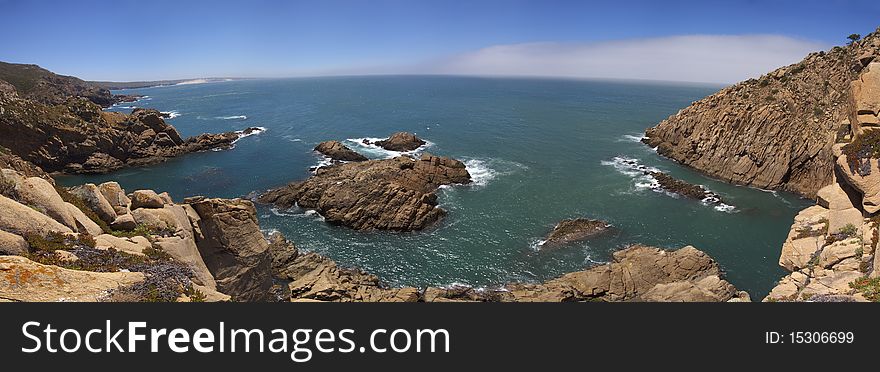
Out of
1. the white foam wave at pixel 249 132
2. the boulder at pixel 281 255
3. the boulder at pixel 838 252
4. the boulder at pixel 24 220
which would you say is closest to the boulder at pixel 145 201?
the boulder at pixel 24 220

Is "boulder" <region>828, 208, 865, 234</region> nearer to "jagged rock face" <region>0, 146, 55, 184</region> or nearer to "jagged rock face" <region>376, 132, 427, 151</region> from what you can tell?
"jagged rock face" <region>0, 146, 55, 184</region>

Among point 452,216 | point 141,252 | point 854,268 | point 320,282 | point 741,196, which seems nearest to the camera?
point 141,252

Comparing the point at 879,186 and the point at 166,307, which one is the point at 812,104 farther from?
the point at 166,307

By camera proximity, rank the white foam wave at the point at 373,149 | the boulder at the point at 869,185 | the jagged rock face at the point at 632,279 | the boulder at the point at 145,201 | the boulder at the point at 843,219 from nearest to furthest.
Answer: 1. the boulder at the point at 869,185
2. the boulder at the point at 843,219
3. the boulder at the point at 145,201
4. the jagged rock face at the point at 632,279
5. the white foam wave at the point at 373,149

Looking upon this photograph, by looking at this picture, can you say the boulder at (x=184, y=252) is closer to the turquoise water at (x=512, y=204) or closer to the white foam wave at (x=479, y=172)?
the turquoise water at (x=512, y=204)

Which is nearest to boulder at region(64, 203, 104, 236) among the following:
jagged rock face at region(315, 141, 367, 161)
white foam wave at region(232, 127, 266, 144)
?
jagged rock face at region(315, 141, 367, 161)

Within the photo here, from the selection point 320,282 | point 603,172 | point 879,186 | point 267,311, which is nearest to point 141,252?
point 267,311
